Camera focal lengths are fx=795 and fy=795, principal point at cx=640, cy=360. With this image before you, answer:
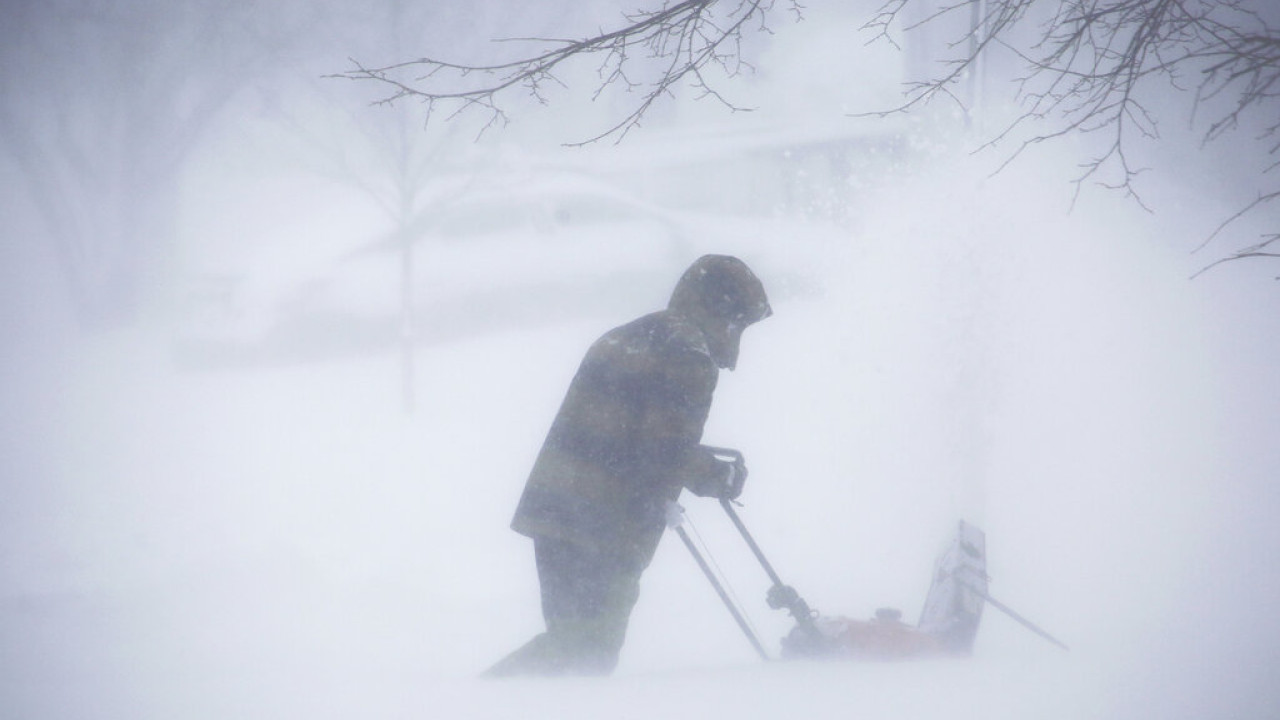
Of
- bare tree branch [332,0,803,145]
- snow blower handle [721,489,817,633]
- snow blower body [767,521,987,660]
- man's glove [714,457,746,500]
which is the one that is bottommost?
snow blower body [767,521,987,660]

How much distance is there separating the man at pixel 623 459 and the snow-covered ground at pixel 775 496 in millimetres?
304

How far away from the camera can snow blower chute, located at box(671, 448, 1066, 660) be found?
3000 millimetres

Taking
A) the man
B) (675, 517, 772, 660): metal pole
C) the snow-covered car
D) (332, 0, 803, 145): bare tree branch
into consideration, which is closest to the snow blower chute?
(675, 517, 772, 660): metal pole

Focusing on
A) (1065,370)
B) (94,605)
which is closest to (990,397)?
(1065,370)

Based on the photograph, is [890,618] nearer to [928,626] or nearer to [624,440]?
[928,626]

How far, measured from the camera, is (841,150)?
11250mm

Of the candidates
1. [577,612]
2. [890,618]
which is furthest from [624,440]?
[890,618]

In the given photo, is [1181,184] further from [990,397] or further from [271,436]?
[271,436]

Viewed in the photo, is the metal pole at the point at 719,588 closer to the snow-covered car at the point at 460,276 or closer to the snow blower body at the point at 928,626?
the snow blower body at the point at 928,626

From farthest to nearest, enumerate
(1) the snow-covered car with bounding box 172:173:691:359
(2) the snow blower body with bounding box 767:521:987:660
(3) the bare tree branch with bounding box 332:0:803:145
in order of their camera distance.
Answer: (1) the snow-covered car with bounding box 172:173:691:359 < (2) the snow blower body with bounding box 767:521:987:660 < (3) the bare tree branch with bounding box 332:0:803:145

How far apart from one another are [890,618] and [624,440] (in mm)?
1727

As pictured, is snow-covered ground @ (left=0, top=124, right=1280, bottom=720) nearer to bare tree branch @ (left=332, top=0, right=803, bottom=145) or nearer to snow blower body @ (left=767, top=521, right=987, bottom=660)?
snow blower body @ (left=767, top=521, right=987, bottom=660)

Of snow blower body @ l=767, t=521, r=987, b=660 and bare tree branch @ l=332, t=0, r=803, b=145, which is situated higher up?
bare tree branch @ l=332, t=0, r=803, b=145

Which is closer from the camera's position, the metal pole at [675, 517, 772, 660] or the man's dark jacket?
the man's dark jacket
